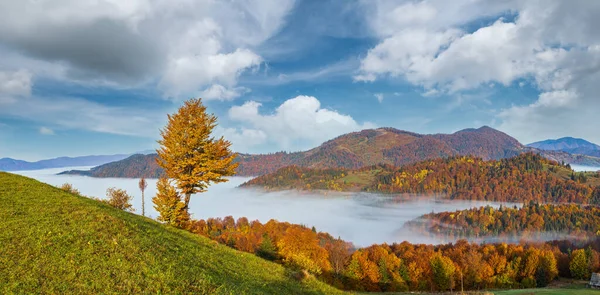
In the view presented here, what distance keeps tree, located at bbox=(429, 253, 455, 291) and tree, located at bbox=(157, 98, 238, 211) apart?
288 ft

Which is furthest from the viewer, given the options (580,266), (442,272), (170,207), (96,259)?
(580,266)

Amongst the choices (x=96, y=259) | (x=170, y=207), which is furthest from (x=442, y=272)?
(x=96, y=259)

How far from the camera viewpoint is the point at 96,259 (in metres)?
12.5

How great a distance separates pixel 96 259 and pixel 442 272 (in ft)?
342

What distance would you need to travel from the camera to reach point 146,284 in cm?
1165

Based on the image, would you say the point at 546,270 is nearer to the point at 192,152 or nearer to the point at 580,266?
the point at 580,266

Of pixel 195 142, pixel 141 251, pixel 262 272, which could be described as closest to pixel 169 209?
pixel 195 142

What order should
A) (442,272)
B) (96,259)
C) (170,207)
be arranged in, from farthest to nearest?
1. (442,272)
2. (170,207)
3. (96,259)

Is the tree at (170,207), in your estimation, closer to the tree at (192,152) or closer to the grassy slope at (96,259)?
the tree at (192,152)

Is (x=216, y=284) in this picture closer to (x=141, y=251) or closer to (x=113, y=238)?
(x=141, y=251)

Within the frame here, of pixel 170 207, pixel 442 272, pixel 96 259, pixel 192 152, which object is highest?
pixel 192 152

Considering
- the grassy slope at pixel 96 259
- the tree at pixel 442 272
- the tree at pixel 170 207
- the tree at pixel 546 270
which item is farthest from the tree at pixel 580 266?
the tree at pixel 170 207

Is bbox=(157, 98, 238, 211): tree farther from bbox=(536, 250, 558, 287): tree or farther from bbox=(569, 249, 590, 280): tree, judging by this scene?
bbox=(569, 249, 590, 280): tree

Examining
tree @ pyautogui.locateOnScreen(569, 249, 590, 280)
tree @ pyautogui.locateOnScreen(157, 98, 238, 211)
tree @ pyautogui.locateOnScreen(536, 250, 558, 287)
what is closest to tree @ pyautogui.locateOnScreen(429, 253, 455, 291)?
tree @ pyautogui.locateOnScreen(536, 250, 558, 287)
